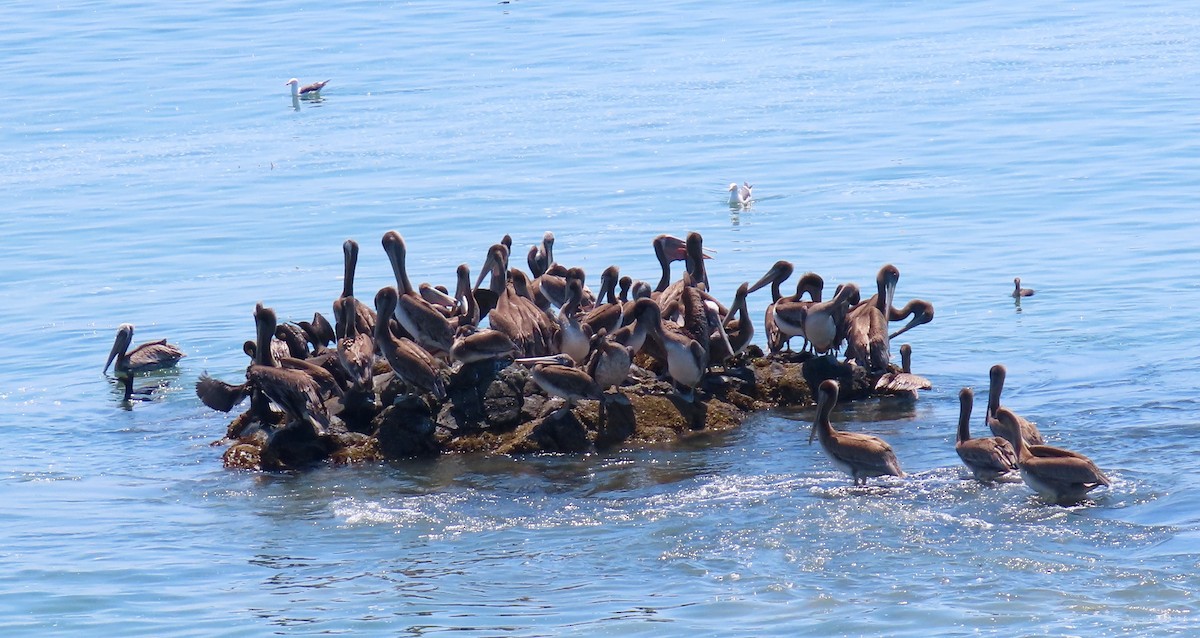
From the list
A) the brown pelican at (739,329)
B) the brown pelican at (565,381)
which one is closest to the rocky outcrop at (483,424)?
the brown pelican at (565,381)

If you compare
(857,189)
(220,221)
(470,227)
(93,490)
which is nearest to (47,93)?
(220,221)

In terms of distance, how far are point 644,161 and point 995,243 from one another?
8714 mm

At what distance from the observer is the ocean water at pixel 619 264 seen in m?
10.5

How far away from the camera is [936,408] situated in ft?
48.0

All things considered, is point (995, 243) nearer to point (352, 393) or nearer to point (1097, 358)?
point (1097, 358)

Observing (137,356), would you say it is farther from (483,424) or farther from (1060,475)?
(1060,475)

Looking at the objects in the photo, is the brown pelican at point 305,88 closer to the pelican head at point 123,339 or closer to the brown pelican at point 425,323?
the pelican head at point 123,339

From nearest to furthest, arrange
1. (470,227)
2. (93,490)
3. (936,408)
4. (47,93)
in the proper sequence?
1. (93,490)
2. (936,408)
3. (470,227)
4. (47,93)

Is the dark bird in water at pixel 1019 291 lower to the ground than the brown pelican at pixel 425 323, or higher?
lower

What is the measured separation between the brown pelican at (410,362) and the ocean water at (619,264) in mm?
641

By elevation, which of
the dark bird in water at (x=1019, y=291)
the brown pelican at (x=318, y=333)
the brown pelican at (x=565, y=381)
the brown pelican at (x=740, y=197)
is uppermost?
the brown pelican at (x=740, y=197)

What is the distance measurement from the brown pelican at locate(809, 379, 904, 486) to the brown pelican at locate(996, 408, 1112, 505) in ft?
3.09

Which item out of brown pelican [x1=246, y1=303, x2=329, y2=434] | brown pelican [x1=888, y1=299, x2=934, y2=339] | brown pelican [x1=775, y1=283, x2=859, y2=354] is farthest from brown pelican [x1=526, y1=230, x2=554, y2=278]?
brown pelican [x1=246, y1=303, x2=329, y2=434]

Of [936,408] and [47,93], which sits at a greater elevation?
[47,93]
